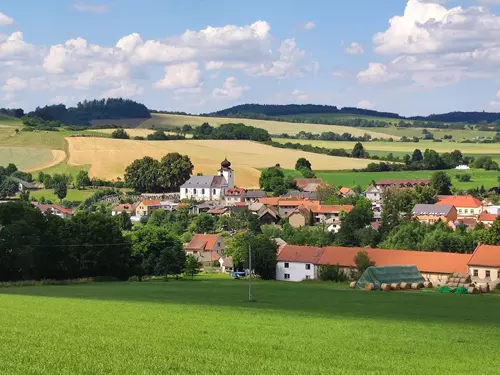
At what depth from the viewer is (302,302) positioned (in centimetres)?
3788

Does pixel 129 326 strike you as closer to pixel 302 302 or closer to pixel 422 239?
pixel 302 302

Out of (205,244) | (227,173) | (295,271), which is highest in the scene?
(227,173)

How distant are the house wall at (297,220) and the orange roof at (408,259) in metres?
43.3

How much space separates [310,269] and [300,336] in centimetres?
4549

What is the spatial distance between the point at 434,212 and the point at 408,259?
48.8m

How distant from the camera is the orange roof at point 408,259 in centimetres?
5941

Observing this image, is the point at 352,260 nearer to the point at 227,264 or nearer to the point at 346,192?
the point at 227,264

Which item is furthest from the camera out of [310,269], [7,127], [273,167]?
[7,127]

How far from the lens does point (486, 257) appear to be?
58.5 m

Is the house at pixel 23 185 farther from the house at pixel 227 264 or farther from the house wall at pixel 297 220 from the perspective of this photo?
the house at pixel 227 264

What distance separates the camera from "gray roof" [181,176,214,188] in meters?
140

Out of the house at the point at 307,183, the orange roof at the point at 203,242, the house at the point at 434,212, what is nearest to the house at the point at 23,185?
the house at the point at 307,183

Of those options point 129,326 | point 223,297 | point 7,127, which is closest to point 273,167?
point 7,127

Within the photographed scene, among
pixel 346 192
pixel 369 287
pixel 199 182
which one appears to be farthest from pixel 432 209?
pixel 369 287
